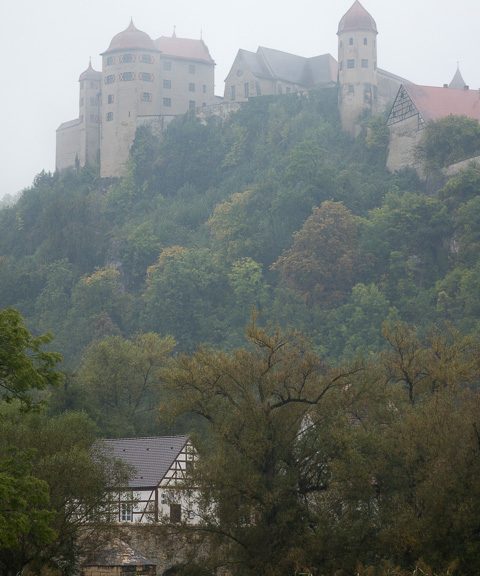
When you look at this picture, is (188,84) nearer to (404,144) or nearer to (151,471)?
(404,144)

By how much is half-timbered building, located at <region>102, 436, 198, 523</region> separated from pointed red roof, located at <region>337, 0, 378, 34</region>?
65.9m

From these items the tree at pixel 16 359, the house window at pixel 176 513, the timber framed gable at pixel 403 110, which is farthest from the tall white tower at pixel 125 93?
the tree at pixel 16 359

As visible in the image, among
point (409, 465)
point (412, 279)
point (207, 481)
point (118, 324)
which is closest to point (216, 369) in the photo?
point (207, 481)

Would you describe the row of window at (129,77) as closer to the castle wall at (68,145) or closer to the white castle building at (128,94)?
the white castle building at (128,94)

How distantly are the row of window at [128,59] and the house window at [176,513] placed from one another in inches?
3184

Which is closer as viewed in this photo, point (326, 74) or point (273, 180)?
point (273, 180)

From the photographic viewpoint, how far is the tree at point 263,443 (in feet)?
144

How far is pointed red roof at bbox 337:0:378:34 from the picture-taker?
114m

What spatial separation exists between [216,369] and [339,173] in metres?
61.5

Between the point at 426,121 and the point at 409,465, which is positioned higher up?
the point at 426,121

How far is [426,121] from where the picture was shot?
339ft

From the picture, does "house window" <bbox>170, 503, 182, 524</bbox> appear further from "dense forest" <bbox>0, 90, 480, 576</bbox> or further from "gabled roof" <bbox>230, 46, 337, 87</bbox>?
"gabled roof" <bbox>230, 46, 337, 87</bbox>

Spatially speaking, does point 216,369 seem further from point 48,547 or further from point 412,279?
point 412,279

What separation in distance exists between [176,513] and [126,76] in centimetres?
8020
